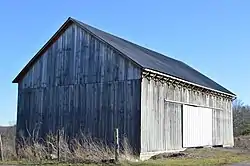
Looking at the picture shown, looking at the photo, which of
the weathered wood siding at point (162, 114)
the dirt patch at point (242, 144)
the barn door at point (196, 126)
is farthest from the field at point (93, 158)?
the dirt patch at point (242, 144)

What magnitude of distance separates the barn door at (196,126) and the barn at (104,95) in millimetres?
65

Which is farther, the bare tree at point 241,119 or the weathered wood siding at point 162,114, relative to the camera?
the bare tree at point 241,119

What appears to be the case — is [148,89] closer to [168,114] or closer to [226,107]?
[168,114]

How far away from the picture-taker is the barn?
21.3m

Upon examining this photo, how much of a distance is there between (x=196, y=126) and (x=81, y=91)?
28.5 feet

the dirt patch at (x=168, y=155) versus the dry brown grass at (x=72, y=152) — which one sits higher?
the dry brown grass at (x=72, y=152)

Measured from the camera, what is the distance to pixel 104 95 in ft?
73.5

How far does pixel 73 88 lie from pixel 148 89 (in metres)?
4.88

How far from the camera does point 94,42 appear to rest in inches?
910

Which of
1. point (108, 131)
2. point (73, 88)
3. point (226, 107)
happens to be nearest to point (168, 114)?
point (108, 131)

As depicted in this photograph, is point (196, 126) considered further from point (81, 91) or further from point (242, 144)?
point (242, 144)

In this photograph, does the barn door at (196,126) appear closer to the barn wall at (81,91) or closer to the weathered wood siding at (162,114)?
the weathered wood siding at (162,114)

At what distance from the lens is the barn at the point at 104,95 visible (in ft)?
69.9

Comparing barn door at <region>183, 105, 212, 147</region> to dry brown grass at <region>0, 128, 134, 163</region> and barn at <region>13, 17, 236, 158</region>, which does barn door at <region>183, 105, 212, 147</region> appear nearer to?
barn at <region>13, 17, 236, 158</region>
